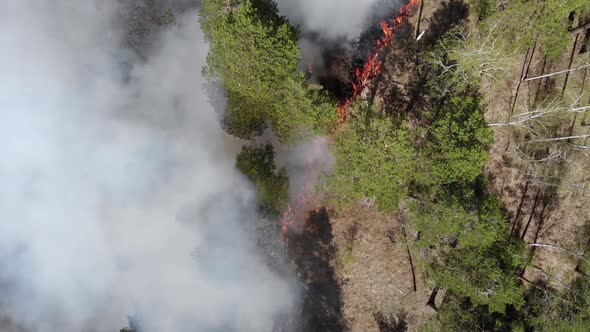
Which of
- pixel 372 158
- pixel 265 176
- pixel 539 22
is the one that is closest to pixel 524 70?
pixel 539 22

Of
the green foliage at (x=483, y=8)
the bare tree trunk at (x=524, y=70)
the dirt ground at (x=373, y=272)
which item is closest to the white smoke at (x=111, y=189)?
the dirt ground at (x=373, y=272)

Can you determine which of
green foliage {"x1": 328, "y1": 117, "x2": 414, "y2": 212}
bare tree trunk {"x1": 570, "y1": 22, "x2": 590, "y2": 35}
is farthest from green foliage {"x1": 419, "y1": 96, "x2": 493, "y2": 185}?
bare tree trunk {"x1": 570, "y1": 22, "x2": 590, "y2": 35}

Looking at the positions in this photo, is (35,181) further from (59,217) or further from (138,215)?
(138,215)

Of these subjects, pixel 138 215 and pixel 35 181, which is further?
pixel 138 215

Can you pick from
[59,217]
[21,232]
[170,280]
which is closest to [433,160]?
[170,280]

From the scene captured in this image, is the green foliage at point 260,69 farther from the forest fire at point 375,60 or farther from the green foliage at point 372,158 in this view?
the forest fire at point 375,60

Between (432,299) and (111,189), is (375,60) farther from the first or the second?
(111,189)
